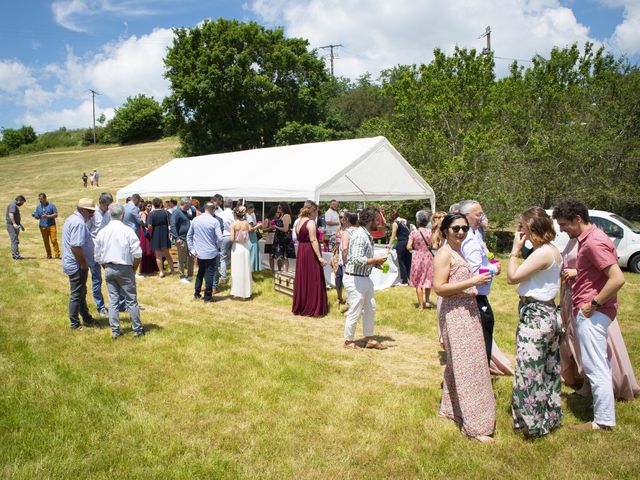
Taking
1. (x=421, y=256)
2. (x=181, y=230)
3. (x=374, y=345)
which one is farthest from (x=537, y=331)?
(x=181, y=230)

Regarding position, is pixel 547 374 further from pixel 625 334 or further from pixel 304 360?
pixel 625 334

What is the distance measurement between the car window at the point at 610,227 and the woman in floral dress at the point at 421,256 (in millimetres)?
6135

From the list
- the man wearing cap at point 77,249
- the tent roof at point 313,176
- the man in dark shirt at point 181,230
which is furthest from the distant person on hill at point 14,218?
the man wearing cap at point 77,249

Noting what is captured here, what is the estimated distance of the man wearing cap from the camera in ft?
21.1

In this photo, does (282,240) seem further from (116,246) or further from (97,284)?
(116,246)

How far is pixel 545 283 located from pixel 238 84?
27.1 m

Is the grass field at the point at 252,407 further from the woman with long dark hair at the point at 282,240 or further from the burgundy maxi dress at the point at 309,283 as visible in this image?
the woman with long dark hair at the point at 282,240

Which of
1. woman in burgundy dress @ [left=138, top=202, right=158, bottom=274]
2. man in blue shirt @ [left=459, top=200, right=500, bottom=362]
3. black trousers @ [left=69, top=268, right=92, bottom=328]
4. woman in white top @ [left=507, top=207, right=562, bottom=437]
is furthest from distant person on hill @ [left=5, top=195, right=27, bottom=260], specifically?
woman in white top @ [left=507, top=207, right=562, bottom=437]

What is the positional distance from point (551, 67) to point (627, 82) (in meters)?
3.01

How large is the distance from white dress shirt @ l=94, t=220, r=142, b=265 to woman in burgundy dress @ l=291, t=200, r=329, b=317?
2737 millimetres

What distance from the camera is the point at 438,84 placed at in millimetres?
18062

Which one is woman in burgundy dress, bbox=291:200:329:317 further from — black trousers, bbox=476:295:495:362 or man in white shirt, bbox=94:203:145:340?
black trousers, bbox=476:295:495:362

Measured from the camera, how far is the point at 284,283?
32.1 ft

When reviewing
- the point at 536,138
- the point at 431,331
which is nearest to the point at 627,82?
the point at 536,138
